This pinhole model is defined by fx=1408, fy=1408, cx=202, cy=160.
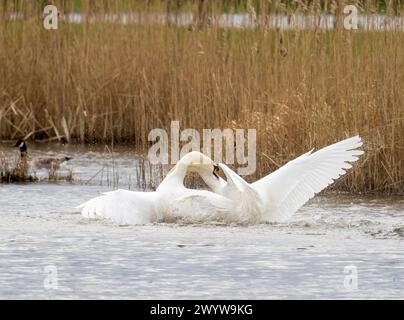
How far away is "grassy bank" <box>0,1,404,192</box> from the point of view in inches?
457

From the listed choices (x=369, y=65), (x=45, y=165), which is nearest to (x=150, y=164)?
(x=45, y=165)

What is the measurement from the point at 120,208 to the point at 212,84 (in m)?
3.03

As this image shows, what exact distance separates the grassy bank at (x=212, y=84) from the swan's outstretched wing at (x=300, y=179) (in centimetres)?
146

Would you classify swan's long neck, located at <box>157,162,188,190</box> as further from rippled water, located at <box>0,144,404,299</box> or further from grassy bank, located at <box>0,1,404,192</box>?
grassy bank, located at <box>0,1,404,192</box>

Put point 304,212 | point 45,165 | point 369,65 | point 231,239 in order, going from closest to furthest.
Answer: point 231,239 → point 304,212 → point 369,65 → point 45,165

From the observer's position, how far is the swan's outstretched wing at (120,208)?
9.80m

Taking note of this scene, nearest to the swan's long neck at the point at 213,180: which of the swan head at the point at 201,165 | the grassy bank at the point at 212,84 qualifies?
the swan head at the point at 201,165

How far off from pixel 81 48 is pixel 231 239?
5771 mm

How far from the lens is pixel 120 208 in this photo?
981 cm

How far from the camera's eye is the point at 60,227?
9.92m

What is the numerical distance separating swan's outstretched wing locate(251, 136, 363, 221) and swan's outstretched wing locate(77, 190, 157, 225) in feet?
2.76

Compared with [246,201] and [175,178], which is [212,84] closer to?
[175,178]

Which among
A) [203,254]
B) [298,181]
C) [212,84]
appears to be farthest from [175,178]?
[212,84]

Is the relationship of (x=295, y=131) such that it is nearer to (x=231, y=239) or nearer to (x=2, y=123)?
(x=231, y=239)
